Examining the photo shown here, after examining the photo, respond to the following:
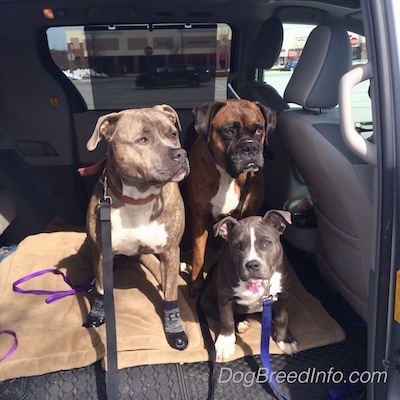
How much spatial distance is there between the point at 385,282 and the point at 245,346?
3.36ft

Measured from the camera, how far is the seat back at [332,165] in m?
2.22

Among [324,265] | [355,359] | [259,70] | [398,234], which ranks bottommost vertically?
[355,359]

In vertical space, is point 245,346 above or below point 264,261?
below

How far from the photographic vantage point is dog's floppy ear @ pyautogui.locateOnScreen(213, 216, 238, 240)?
8.48 ft

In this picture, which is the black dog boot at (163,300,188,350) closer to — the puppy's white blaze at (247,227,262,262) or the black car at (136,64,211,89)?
the puppy's white blaze at (247,227,262,262)

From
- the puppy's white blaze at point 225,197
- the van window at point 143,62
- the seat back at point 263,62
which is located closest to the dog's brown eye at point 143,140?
the puppy's white blaze at point 225,197

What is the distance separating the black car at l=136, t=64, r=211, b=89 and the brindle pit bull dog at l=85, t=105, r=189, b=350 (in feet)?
4.69

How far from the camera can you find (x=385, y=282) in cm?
186

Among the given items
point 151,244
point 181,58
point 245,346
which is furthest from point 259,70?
point 245,346

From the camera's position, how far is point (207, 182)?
3074 millimetres

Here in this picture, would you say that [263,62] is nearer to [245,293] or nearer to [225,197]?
[225,197]

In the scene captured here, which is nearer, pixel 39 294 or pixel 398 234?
pixel 398 234

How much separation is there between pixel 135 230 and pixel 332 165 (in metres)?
1.12

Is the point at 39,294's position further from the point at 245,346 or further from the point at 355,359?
the point at 355,359
